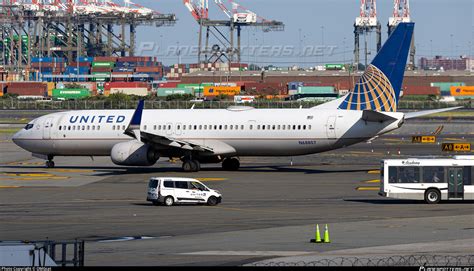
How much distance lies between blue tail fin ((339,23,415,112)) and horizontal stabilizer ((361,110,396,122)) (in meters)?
2.11

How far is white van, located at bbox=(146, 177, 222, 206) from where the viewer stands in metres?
46.7

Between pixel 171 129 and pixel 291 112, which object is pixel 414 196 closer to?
pixel 291 112

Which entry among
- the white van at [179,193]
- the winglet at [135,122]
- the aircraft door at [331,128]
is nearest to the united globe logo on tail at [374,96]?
the aircraft door at [331,128]

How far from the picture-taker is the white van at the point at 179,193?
1837 inches

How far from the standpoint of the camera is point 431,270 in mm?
20750

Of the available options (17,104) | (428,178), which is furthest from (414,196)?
(17,104)

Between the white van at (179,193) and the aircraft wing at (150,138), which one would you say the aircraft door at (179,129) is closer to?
the aircraft wing at (150,138)

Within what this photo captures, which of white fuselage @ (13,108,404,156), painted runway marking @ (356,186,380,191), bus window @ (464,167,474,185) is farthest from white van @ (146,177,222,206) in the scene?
white fuselage @ (13,108,404,156)

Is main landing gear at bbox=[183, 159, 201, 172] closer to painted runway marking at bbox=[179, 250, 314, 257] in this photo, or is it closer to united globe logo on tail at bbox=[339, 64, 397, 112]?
united globe logo on tail at bbox=[339, 64, 397, 112]

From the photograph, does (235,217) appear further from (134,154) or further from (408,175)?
(134,154)

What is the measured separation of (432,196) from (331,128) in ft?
49.2

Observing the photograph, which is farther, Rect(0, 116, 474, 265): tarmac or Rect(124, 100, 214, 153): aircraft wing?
Rect(124, 100, 214, 153): aircraft wing

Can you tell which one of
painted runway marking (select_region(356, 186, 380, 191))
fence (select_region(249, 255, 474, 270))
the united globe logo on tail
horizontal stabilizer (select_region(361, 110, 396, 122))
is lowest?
painted runway marking (select_region(356, 186, 380, 191))

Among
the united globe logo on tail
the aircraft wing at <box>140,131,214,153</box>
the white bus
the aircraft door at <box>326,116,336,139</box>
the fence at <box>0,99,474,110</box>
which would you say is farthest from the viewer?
the fence at <box>0,99,474,110</box>
